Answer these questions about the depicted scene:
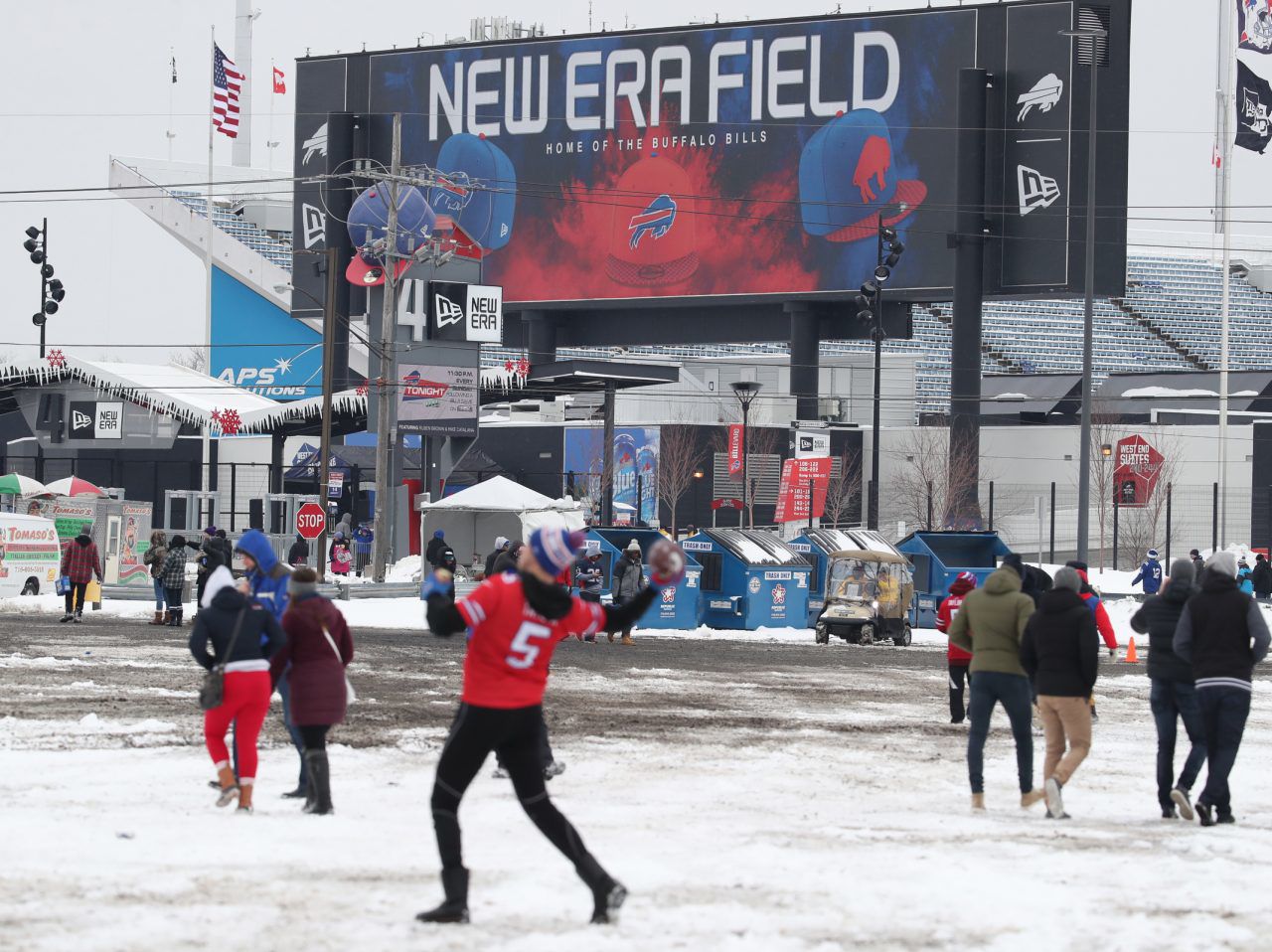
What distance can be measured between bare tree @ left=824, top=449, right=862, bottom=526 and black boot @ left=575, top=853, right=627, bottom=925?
6004 centimetres

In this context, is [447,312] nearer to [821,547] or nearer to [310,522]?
[310,522]

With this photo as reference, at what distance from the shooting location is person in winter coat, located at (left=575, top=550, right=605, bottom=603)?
31859 millimetres

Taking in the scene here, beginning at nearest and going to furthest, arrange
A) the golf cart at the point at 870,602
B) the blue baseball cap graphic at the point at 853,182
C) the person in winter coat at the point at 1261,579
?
the golf cart at the point at 870,602 → the person in winter coat at the point at 1261,579 → the blue baseball cap graphic at the point at 853,182

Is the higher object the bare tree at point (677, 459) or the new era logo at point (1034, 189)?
the new era logo at point (1034, 189)

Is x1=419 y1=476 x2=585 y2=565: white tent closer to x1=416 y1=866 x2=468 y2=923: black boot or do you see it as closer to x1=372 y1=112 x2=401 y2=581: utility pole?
x1=372 y1=112 x2=401 y2=581: utility pole

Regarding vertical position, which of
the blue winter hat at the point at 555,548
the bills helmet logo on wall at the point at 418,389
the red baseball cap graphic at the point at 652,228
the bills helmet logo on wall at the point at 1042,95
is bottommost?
the blue winter hat at the point at 555,548

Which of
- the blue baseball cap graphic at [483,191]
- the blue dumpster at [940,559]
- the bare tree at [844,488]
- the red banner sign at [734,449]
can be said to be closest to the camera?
the blue dumpster at [940,559]

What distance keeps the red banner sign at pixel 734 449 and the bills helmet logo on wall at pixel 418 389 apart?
861 inches

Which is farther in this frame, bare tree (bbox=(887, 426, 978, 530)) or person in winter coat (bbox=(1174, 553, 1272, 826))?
bare tree (bbox=(887, 426, 978, 530))

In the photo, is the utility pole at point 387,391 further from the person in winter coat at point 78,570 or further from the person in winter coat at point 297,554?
the person in winter coat at point 78,570

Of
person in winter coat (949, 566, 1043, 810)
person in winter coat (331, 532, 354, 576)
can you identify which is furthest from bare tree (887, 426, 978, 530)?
person in winter coat (949, 566, 1043, 810)

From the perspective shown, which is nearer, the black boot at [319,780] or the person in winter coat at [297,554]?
the black boot at [319,780]

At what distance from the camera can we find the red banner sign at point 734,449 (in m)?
68.8

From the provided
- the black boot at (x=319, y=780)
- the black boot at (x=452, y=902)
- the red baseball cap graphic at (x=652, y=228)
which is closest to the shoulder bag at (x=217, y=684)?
the black boot at (x=319, y=780)
